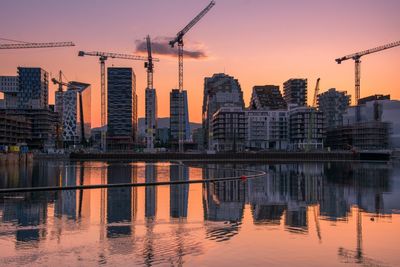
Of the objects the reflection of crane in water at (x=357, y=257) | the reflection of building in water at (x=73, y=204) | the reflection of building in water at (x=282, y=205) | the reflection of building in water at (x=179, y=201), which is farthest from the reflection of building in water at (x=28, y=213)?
the reflection of crane in water at (x=357, y=257)

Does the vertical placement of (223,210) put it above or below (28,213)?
below

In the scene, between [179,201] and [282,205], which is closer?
[282,205]

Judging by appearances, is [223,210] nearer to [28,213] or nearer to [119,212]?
[119,212]

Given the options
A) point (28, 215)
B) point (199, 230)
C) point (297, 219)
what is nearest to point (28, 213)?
point (28, 215)

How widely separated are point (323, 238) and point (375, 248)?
9.23 ft

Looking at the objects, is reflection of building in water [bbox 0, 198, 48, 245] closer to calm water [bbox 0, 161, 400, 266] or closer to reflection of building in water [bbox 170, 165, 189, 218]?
calm water [bbox 0, 161, 400, 266]

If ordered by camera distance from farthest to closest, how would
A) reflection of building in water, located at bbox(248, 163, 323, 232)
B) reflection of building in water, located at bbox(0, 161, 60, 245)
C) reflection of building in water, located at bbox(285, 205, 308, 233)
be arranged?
reflection of building in water, located at bbox(248, 163, 323, 232) → reflection of building in water, located at bbox(285, 205, 308, 233) → reflection of building in water, located at bbox(0, 161, 60, 245)

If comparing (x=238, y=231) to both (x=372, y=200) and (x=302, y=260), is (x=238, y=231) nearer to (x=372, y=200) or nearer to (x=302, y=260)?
(x=302, y=260)

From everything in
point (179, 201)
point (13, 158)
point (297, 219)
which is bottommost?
point (297, 219)

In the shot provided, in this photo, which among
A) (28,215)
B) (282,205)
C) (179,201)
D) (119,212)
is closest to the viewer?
(28,215)

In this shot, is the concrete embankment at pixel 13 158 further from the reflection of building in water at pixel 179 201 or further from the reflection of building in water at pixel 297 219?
the reflection of building in water at pixel 297 219

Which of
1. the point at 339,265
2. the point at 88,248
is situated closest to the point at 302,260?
the point at 339,265

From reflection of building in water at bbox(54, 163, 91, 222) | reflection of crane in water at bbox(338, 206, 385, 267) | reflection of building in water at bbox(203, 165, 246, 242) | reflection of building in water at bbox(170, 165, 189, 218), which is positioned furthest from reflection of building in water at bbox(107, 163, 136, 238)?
reflection of crane in water at bbox(338, 206, 385, 267)

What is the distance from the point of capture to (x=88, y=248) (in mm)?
21500
